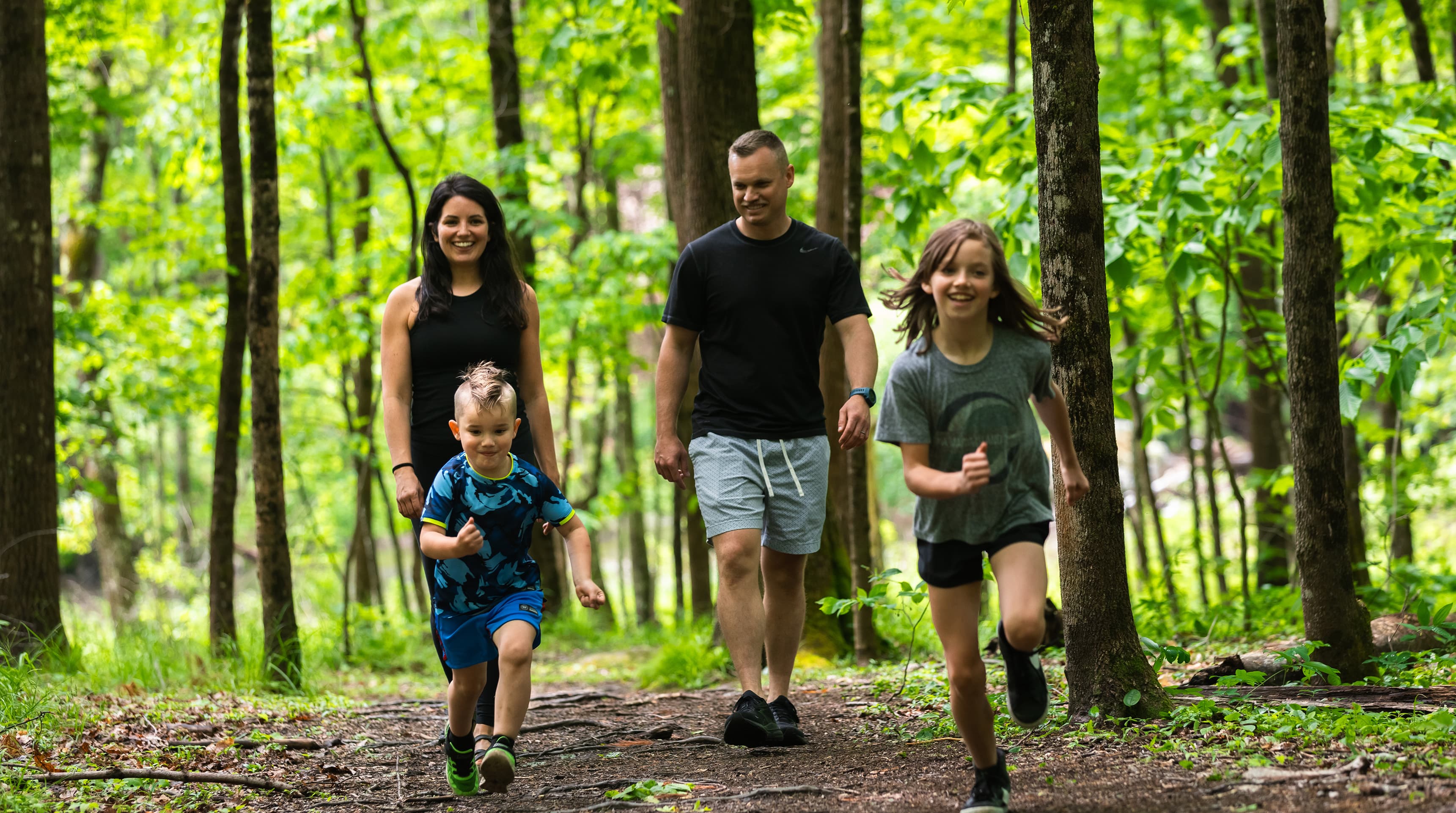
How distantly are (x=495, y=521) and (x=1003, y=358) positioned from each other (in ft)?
→ 5.90

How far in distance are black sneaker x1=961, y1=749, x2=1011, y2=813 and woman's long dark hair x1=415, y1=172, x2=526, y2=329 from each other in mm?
2452

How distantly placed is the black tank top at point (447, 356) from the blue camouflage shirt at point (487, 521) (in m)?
0.47

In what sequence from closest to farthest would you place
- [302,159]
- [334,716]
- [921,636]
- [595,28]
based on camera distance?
[334,716], [921,636], [595,28], [302,159]

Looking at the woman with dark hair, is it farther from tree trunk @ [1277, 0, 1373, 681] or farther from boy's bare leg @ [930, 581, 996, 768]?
tree trunk @ [1277, 0, 1373, 681]

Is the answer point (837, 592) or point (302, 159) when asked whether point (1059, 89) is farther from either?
point (302, 159)

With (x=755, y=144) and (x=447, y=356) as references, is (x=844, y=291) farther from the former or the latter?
(x=447, y=356)

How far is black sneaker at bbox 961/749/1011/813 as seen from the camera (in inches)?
114

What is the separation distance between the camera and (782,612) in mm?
4586

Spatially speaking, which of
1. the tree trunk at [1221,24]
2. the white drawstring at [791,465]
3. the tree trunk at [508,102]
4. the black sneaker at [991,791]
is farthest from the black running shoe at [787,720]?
the tree trunk at [1221,24]

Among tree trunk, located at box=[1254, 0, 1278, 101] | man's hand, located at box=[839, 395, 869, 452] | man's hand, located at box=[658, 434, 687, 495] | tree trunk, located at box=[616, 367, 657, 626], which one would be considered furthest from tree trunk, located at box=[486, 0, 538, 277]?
man's hand, located at box=[839, 395, 869, 452]

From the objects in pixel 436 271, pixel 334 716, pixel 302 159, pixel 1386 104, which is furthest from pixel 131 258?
pixel 1386 104

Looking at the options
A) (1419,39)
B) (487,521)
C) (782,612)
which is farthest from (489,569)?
(1419,39)

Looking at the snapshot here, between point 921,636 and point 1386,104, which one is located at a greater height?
point 1386,104

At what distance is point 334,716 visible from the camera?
5773 mm
